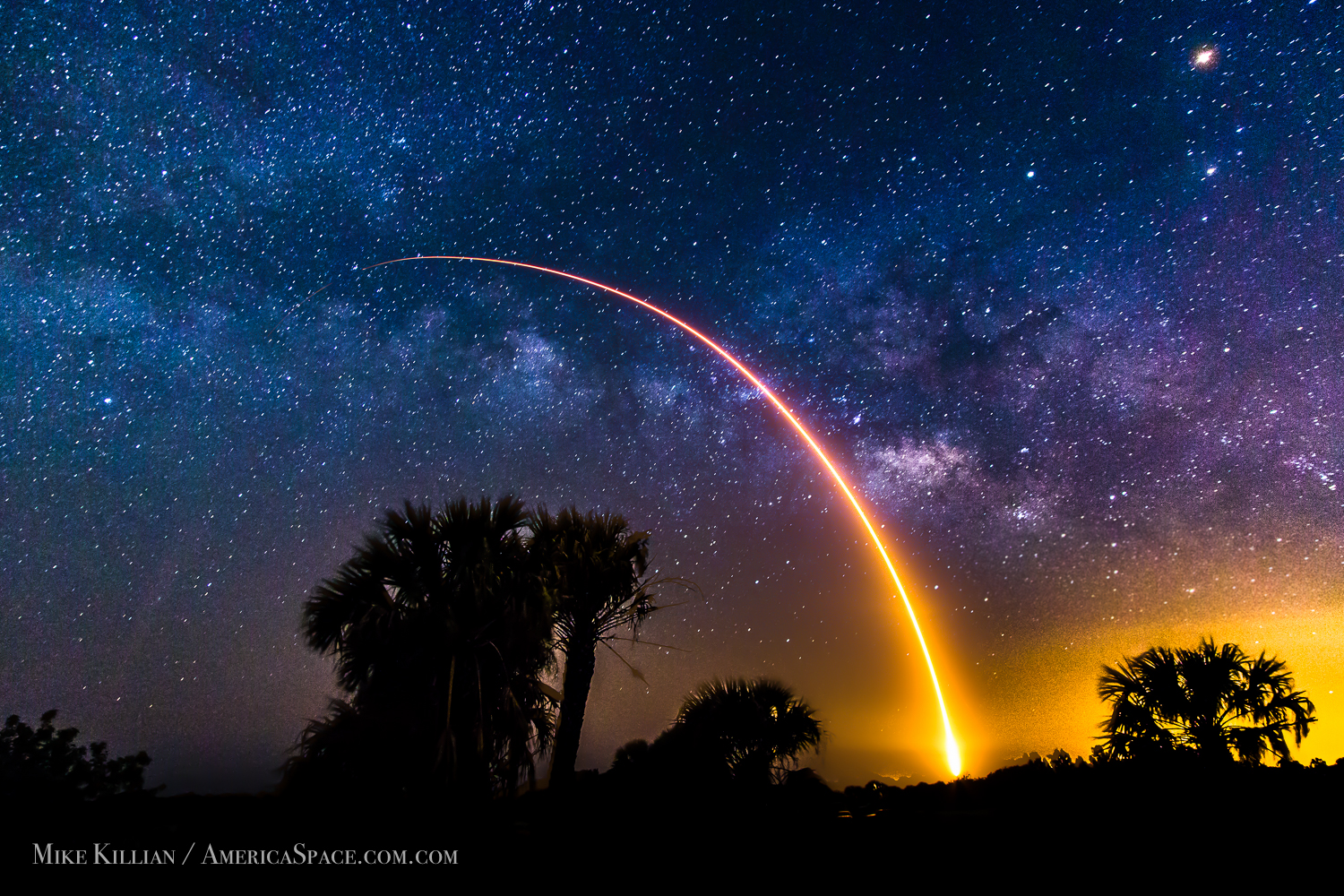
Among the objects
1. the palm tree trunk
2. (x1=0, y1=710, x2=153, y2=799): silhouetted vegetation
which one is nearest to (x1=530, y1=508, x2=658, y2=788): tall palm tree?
the palm tree trunk

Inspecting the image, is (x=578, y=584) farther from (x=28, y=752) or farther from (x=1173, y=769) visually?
(x=28, y=752)

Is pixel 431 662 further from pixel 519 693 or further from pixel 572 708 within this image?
pixel 572 708

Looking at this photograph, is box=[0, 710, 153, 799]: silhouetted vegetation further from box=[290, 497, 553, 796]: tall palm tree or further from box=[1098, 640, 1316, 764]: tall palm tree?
box=[1098, 640, 1316, 764]: tall palm tree

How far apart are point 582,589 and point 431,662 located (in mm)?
4419

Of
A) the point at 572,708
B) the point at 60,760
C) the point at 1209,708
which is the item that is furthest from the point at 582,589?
the point at 60,760

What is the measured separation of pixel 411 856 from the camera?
5.76m

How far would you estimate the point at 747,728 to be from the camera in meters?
12.1

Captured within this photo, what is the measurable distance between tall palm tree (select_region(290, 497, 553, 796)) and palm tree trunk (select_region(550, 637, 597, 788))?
96.1 inches

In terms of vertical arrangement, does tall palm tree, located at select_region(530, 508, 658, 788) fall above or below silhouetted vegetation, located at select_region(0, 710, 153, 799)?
above

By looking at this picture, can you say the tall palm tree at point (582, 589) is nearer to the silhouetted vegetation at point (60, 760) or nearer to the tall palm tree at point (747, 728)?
the tall palm tree at point (747, 728)

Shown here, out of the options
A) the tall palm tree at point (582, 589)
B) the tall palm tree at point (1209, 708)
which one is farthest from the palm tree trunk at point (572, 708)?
the tall palm tree at point (1209, 708)

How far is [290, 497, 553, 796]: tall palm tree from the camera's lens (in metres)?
8.18

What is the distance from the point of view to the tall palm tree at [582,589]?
40.3 feet

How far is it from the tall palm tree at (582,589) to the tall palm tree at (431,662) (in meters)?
2.25
